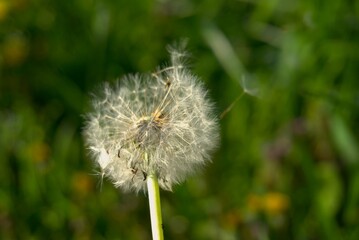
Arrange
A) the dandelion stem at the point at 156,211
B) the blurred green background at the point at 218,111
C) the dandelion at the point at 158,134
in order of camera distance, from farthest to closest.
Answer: the blurred green background at the point at 218,111, the dandelion at the point at 158,134, the dandelion stem at the point at 156,211

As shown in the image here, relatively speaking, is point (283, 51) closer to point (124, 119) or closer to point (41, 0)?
point (41, 0)

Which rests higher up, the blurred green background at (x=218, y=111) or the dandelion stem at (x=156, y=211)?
the blurred green background at (x=218, y=111)

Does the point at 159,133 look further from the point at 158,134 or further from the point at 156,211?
the point at 156,211

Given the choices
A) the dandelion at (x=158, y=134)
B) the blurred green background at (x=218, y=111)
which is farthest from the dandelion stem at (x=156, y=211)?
the blurred green background at (x=218, y=111)

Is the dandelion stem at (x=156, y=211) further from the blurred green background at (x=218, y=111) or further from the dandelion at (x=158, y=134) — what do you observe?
the blurred green background at (x=218, y=111)

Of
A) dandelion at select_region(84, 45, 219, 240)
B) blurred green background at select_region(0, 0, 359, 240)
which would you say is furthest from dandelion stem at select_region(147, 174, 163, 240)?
blurred green background at select_region(0, 0, 359, 240)

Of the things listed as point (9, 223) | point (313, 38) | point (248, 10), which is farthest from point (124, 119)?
point (248, 10)

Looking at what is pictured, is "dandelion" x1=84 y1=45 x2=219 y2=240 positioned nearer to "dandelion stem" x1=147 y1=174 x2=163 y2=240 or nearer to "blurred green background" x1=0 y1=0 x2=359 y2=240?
"dandelion stem" x1=147 y1=174 x2=163 y2=240
